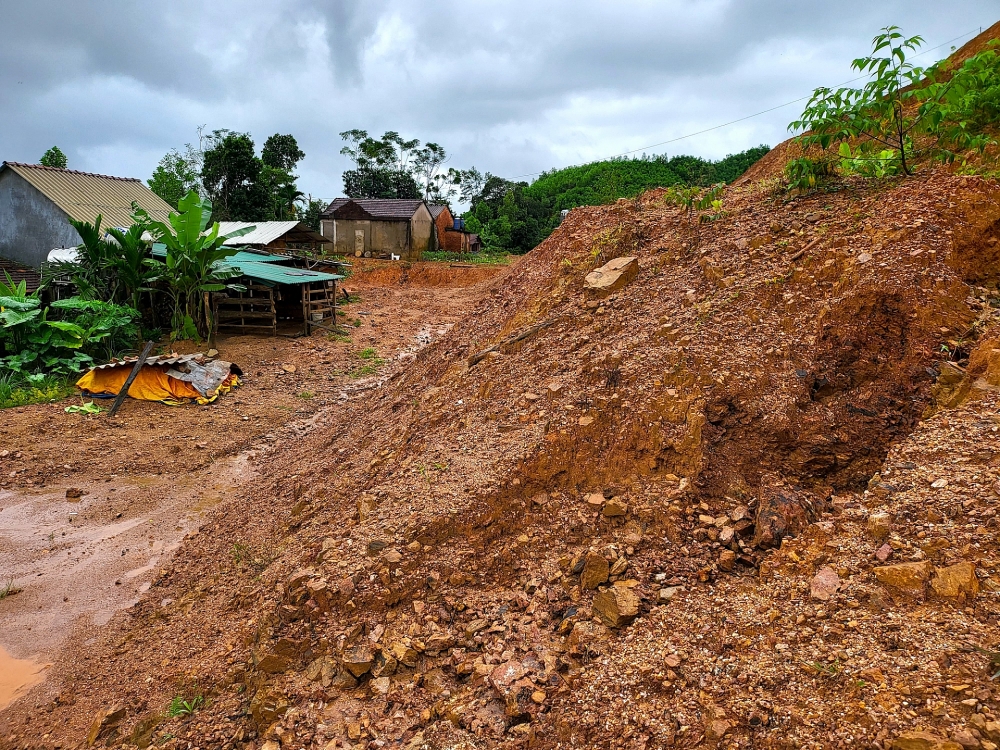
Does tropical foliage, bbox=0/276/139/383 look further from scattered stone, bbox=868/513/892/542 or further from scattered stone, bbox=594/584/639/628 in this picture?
scattered stone, bbox=868/513/892/542

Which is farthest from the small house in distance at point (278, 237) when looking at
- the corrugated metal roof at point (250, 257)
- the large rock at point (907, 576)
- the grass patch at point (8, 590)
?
the large rock at point (907, 576)

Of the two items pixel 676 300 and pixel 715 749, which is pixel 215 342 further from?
pixel 715 749

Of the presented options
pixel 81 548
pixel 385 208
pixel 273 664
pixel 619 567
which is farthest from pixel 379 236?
pixel 619 567

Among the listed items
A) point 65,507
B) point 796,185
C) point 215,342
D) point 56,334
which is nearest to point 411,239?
point 215,342

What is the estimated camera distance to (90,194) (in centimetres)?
1914

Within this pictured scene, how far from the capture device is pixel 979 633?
1.96 metres

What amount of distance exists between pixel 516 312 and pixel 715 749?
501 centimetres

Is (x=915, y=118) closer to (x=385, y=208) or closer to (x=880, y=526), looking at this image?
(x=880, y=526)

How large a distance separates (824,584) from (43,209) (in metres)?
23.3

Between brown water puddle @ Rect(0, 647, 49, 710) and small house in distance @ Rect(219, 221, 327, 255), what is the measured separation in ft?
56.6

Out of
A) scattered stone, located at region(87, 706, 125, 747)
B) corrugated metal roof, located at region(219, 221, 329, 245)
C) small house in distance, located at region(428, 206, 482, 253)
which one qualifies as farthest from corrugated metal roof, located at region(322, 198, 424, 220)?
scattered stone, located at region(87, 706, 125, 747)

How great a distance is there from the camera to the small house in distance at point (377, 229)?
29938 millimetres

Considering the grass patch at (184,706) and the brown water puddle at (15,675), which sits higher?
the grass patch at (184,706)

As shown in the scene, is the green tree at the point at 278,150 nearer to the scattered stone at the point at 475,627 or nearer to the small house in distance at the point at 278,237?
the small house in distance at the point at 278,237
